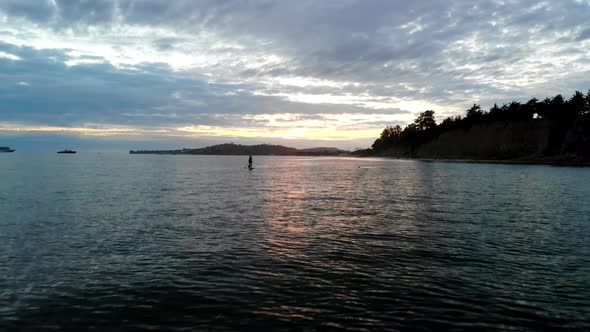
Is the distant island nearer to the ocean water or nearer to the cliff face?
the cliff face

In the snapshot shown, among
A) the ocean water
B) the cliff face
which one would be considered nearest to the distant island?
the cliff face

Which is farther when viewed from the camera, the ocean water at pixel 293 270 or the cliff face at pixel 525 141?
the cliff face at pixel 525 141

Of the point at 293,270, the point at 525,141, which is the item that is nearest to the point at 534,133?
the point at 525,141

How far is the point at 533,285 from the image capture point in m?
14.4

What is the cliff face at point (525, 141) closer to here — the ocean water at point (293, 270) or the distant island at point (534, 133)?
the distant island at point (534, 133)

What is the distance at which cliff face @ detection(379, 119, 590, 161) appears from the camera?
13525cm

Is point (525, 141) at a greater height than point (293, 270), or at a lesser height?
greater

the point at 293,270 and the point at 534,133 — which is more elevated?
the point at 534,133

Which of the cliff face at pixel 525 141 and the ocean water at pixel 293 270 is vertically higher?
the cliff face at pixel 525 141

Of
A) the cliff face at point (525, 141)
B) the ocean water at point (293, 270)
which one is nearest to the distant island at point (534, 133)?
the cliff face at point (525, 141)

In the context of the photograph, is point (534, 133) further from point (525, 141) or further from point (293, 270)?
point (293, 270)

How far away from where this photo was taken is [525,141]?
163750mm

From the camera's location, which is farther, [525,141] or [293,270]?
[525,141]

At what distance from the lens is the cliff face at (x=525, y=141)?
13525 centimetres
